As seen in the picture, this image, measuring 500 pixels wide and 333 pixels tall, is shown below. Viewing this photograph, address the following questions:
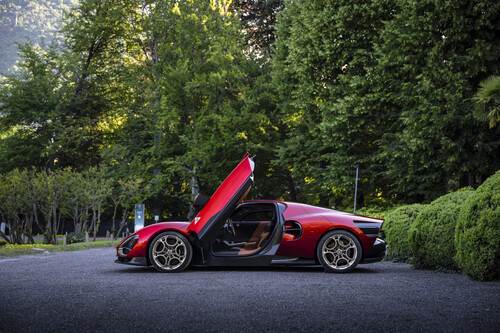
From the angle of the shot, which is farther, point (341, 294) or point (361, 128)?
point (361, 128)

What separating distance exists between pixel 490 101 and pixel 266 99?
14.1 metres

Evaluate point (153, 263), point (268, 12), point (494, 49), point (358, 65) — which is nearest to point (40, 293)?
point (153, 263)

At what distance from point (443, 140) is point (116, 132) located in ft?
71.3

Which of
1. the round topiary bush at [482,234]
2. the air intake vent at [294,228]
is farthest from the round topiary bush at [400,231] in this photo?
the air intake vent at [294,228]

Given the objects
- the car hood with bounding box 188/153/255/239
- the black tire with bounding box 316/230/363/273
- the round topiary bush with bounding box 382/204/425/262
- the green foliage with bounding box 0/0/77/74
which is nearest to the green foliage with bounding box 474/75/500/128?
the round topiary bush with bounding box 382/204/425/262

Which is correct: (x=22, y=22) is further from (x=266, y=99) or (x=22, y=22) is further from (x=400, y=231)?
(x=400, y=231)

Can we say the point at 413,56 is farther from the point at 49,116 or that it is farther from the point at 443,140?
the point at 49,116

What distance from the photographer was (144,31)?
30984 millimetres

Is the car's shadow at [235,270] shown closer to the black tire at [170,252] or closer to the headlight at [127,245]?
the black tire at [170,252]

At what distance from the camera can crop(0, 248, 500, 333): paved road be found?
409cm

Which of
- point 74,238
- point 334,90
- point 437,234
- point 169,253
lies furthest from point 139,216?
Answer: point 437,234

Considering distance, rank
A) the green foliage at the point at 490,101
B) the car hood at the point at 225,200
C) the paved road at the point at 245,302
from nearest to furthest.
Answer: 1. the paved road at the point at 245,302
2. the car hood at the point at 225,200
3. the green foliage at the point at 490,101

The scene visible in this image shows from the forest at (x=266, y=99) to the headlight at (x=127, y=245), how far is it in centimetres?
1075

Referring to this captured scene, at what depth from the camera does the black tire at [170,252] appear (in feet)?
26.0
